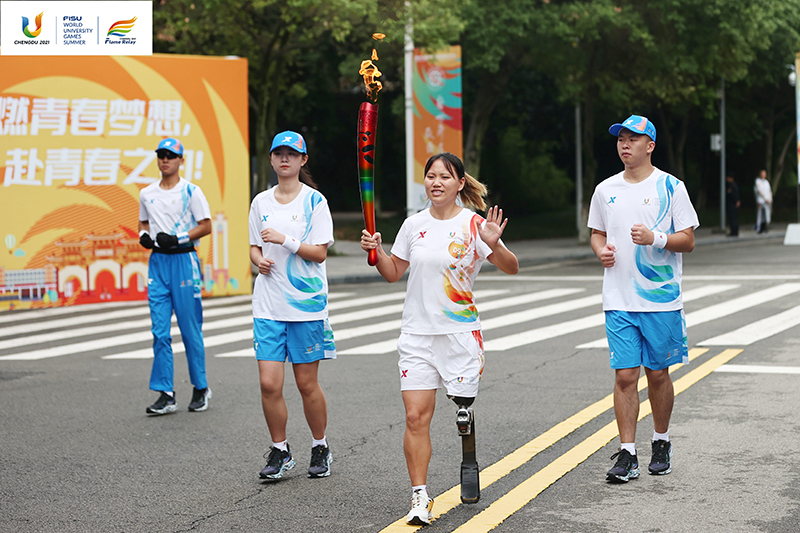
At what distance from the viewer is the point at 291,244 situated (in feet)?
18.4

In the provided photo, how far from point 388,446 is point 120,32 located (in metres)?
9.70

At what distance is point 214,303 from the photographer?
51.0ft

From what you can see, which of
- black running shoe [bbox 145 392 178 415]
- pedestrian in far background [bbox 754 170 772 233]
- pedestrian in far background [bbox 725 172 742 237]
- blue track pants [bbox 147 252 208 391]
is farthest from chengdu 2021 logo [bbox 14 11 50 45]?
pedestrian in far background [bbox 754 170 772 233]

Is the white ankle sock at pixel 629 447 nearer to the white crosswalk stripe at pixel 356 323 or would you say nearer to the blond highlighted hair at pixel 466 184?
the blond highlighted hair at pixel 466 184

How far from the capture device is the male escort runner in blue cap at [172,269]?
7.64m

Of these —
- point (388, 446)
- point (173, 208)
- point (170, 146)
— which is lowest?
point (388, 446)

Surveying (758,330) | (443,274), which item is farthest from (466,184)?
(758,330)

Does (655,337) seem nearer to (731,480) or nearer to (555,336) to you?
(731,480)

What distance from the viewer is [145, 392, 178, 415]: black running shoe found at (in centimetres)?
754

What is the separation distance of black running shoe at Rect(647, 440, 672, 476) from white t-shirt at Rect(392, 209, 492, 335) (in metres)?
1.43

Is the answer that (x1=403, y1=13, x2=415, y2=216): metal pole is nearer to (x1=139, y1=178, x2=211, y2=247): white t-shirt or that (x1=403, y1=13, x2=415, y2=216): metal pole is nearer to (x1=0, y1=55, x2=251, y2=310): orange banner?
(x1=0, y1=55, x2=251, y2=310): orange banner

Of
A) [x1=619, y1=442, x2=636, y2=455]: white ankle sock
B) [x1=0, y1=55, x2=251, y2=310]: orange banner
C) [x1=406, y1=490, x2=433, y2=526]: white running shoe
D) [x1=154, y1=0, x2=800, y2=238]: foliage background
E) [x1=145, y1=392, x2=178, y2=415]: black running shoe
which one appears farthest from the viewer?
[x1=154, y1=0, x2=800, y2=238]: foliage background

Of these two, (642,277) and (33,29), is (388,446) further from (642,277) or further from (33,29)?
(33,29)

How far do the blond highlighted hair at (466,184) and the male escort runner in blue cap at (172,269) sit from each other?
123 inches
